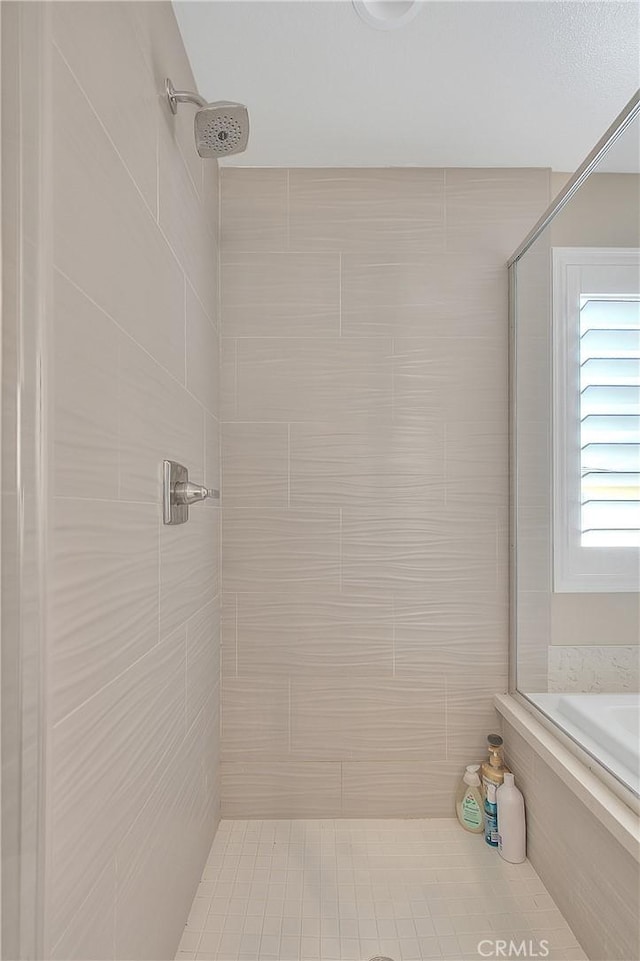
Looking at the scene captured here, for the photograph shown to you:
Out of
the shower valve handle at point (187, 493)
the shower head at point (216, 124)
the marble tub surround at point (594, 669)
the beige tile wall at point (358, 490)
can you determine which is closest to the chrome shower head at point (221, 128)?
the shower head at point (216, 124)

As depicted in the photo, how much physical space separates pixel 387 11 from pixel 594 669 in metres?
Answer: 1.43

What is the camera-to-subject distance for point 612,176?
1.29 meters

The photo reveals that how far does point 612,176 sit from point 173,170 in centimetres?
89

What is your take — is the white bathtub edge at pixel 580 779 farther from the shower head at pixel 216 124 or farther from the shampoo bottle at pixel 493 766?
the shower head at pixel 216 124

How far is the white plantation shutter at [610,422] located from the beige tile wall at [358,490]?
55 centimetres

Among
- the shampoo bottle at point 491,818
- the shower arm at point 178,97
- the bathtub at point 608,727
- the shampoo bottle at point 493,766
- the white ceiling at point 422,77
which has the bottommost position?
the shampoo bottle at point 491,818

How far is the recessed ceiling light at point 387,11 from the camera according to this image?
1.29m

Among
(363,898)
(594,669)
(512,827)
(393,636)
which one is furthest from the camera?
(393,636)

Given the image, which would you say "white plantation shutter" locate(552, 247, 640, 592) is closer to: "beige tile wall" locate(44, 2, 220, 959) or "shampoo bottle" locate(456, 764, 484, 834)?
"shampoo bottle" locate(456, 764, 484, 834)

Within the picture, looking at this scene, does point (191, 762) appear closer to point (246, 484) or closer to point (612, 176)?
point (246, 484)

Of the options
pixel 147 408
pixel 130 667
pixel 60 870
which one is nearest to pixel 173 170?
pixel 147 408

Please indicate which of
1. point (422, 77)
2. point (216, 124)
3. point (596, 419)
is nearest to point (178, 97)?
point (216, 124)

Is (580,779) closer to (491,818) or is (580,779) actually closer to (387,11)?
(491,818)

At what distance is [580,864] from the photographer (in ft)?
4.62
